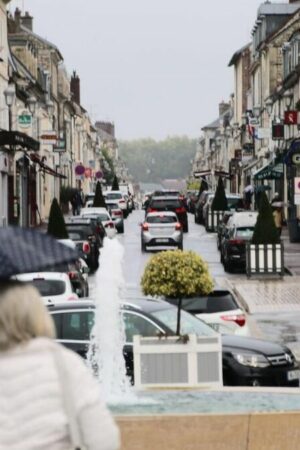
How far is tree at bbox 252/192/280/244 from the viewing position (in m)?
37.5

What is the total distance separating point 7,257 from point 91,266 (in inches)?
1422

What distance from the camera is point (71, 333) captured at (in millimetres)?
16203

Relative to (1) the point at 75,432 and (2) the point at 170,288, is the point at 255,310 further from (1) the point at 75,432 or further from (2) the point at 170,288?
(1) the point at 75,432

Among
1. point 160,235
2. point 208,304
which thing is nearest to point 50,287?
point 208,304

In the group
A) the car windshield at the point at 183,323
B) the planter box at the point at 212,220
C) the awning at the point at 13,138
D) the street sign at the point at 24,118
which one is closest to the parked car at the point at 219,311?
the car windshield at the point at 183,323

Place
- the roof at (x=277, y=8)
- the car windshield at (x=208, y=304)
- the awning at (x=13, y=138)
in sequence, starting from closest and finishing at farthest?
1. the car windshield at (x=208, y=304)
2. the awning at (x=13, y=138)
3. the roof at (x=277, y=8)

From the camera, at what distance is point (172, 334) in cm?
1579

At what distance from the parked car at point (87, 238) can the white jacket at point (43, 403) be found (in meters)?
34.2

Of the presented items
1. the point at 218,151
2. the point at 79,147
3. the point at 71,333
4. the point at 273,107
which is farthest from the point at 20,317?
the point at 218,151

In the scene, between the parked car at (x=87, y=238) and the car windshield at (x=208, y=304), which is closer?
the car windshield at (x=208, y=304)

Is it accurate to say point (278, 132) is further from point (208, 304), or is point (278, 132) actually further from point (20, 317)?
point (20, 317)

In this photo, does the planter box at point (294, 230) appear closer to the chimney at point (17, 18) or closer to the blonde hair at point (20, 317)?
the chimney at point (17, 18)

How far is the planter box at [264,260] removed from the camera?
124 feet

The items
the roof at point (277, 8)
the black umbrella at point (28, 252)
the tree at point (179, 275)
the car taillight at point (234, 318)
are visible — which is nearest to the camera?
the black umbrella at point (28, 252)
